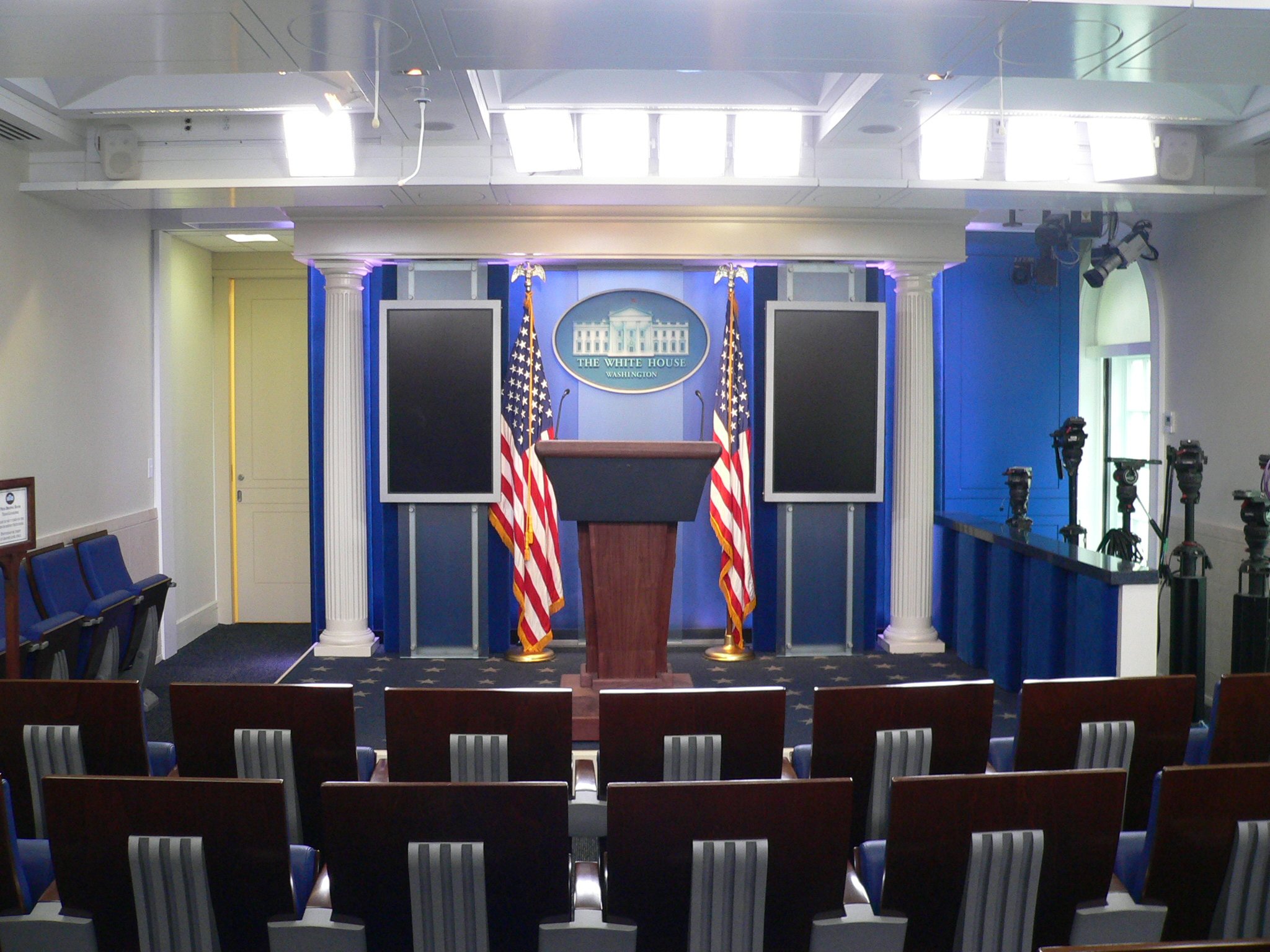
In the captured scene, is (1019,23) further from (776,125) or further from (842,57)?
(776,125)

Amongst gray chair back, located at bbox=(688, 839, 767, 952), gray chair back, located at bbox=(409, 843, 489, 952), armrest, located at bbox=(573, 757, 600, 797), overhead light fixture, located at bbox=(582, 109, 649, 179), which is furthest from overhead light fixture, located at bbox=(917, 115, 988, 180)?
gray chair back, located at bbox=(409, 843, 489, 952)

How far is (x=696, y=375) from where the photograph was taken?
748cm

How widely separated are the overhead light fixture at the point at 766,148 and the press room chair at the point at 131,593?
4046mm

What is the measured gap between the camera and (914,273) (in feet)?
23.5

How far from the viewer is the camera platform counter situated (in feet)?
17.2

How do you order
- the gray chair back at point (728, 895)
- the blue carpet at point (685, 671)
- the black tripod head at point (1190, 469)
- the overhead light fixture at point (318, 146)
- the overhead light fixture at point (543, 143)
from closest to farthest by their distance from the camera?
the gray chair back at point (728, 895) < the black tripod head at point (1190, 469) < the overhead light fixture at point (543, 143) < the overhead light fixture at point (318, 146) < the blue carpet at point (685, 671)

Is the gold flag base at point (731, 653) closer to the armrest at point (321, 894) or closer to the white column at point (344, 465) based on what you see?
the white column at point (344, 465)

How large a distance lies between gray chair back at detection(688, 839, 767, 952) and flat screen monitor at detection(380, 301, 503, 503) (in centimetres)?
506

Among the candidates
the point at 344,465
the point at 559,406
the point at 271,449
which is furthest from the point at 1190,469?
the point at 271,449

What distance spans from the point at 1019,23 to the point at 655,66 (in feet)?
4.02

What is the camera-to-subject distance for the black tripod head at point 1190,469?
5.42 meters

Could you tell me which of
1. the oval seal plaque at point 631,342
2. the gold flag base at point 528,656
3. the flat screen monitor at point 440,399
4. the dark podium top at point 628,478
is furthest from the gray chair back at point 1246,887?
the oval seal plaque at point 631,342

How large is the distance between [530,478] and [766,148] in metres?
2.49

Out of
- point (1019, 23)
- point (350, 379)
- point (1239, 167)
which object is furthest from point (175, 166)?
point (1239, 167)
